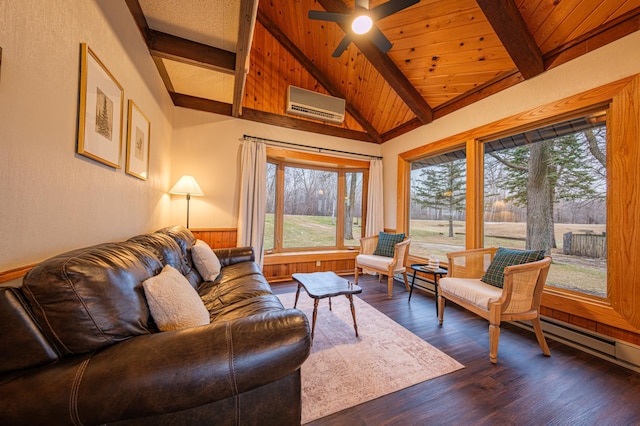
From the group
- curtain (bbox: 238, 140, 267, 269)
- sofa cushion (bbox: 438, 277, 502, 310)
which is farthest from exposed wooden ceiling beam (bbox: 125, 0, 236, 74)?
sofa cushion (bbox: 438, 277, 502, 310)

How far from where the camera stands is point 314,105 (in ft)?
12.7

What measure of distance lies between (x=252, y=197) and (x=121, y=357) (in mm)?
2825

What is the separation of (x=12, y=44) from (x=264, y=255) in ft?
10.7

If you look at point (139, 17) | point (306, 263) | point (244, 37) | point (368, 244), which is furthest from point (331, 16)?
point (306, 263)

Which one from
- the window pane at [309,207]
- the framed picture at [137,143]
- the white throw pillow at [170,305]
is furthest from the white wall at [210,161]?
the white throw pillow at [170,305]

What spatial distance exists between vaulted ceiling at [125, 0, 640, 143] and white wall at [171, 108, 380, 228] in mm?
180

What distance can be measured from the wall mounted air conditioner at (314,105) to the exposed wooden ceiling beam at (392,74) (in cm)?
98

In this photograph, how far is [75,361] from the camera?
2.39 ft

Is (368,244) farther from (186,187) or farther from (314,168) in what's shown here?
(186,187)

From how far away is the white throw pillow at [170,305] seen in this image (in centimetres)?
101

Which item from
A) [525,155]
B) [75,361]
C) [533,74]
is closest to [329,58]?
[533,74]

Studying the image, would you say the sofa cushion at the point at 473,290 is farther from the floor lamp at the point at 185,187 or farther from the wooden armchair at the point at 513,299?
the floor lamp at the point at 185,187

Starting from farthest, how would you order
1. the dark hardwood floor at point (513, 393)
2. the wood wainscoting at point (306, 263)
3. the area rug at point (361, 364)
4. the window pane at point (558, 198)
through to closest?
the wood wainscoting at point (306, 263) → the window pane at point (558, 198) → the area rug at point (361, 364) → the dark hardwood floor at point (513, 393)

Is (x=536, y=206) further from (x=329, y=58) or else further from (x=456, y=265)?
(x=329, y=58)
